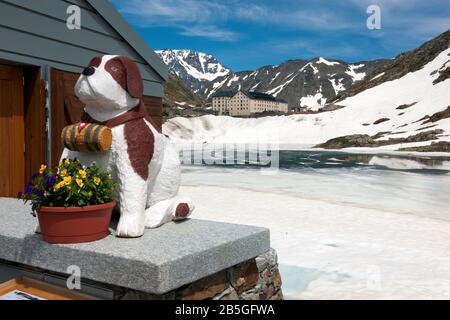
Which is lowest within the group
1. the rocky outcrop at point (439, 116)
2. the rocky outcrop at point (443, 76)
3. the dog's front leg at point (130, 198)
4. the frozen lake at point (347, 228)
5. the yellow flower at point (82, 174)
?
the frozen lake at point (347, 228)

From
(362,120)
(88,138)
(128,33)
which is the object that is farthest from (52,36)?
(362,120)

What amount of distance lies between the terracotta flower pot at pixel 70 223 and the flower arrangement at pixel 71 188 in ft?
0.18

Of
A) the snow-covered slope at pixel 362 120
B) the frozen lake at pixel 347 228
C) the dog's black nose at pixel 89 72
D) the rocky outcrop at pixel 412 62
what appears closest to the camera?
the dog's black nose at pixel 89 72

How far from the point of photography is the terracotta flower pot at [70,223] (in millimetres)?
3053

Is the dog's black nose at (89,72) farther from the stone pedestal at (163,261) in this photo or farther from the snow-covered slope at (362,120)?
the snow-covered slope at (362,120)

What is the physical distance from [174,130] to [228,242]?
5238cm

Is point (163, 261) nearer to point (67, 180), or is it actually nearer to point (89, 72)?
point (67, 180)

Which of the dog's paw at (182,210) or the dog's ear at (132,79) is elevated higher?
the dog's ear at (132,79)

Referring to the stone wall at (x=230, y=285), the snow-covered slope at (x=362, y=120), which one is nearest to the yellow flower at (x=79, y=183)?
the stone wall at (x=230, y=285)

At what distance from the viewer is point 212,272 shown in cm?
310
